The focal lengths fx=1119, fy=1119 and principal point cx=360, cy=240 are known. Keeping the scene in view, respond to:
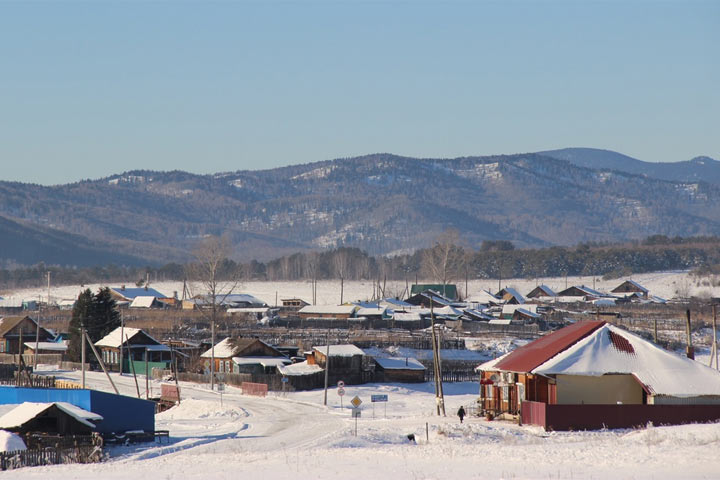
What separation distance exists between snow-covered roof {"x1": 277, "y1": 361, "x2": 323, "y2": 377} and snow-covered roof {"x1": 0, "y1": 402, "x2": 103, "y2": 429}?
25712 mm

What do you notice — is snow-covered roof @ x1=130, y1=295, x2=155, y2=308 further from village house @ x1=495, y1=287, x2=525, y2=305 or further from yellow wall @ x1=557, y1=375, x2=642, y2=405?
yellow wall @ x1=557, y1=375, x2=642, y2=405

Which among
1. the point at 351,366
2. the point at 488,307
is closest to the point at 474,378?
the point at 351,366

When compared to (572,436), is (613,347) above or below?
above

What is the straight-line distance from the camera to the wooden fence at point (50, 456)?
3919 centimetres

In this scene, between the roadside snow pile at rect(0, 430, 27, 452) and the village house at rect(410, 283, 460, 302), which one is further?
the village house at rect(410, 283, 460, 302)

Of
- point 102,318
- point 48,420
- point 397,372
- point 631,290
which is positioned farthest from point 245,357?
point 631,290

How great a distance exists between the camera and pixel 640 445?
35.8m

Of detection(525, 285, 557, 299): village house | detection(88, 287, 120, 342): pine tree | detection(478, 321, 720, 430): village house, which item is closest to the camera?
detection(478, 321, 720, 430): village house

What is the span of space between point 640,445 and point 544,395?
1208 centimetres

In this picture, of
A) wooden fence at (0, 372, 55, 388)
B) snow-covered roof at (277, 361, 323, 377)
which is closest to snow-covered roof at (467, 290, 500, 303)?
snow-covered roof at (277, 361, 323, 377)

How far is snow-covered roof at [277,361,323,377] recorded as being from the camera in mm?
71394

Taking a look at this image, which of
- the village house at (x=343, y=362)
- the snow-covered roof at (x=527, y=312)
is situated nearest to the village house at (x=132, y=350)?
the village house at (x=343, y=362)

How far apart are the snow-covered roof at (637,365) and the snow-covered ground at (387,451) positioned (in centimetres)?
347

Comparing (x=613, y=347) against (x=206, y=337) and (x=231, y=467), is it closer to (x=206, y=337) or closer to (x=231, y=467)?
(x=231, y=467)
